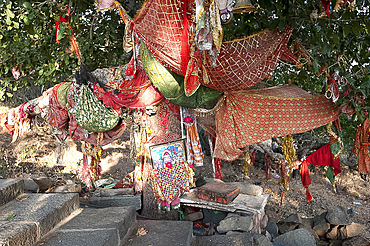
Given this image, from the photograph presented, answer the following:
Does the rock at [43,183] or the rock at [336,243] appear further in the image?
the rock at [336,243]

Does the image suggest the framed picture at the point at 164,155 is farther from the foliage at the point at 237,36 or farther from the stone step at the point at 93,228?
the foliage at the point at 237,36

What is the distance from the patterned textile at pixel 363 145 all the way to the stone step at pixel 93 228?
258cm

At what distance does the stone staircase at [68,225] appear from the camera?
2346 mm

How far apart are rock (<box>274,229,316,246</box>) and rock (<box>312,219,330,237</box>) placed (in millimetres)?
1263

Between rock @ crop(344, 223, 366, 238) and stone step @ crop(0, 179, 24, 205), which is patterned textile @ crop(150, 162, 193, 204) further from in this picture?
rock @ crop(344, 223, 366, 238)

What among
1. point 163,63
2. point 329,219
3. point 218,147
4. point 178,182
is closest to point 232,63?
point 163,63

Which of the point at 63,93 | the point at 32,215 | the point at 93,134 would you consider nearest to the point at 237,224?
the point at 32,215

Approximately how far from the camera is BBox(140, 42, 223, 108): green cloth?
10.3 feet

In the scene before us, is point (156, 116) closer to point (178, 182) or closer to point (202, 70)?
point (178, 182)

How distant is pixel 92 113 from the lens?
4188 millimetres

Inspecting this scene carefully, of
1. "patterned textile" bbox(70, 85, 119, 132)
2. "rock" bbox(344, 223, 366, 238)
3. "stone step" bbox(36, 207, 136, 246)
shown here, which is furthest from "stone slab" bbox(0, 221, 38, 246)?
"rock" bbox(344, 223, 366, 238)

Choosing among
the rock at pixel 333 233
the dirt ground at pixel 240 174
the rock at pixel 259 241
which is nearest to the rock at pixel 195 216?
the rock at pixel 259 241

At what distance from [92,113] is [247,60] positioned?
245 cm

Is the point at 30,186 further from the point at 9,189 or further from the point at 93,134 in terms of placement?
the point at 9,189
